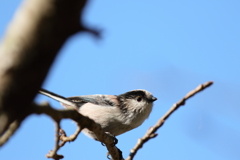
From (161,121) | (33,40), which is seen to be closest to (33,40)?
(33,40)

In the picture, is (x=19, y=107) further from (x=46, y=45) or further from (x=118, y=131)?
(x=118, y=131)

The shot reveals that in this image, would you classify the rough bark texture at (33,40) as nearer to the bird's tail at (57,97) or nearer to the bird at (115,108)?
the bird's tail at (57,97)

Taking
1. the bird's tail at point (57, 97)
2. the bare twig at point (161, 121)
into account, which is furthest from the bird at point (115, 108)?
the bare twig at point (161, 121)

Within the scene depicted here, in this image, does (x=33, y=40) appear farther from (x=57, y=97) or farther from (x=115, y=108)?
(x=115, y=108)

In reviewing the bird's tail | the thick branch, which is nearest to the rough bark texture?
the thick branch

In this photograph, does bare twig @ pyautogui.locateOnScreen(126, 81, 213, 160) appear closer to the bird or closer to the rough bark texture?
the rough bark texture

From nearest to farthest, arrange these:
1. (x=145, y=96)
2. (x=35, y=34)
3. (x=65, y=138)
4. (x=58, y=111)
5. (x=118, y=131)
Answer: (x=35, y=34), (x=58, y=111), (x=65, y=138), (x=118, y=131), (x=145, y=96)

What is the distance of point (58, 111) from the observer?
2.04m

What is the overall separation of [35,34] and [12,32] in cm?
10

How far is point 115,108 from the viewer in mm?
4750

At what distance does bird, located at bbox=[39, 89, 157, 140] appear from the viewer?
4492 mm

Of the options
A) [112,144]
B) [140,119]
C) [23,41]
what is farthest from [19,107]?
[140,119]

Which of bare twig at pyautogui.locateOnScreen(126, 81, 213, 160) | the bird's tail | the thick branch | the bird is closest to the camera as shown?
the thick branch

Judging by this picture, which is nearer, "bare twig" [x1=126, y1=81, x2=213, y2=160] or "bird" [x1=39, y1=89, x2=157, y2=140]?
"bare twig" [x1=126, y1=81, x2=213, y2=160]
